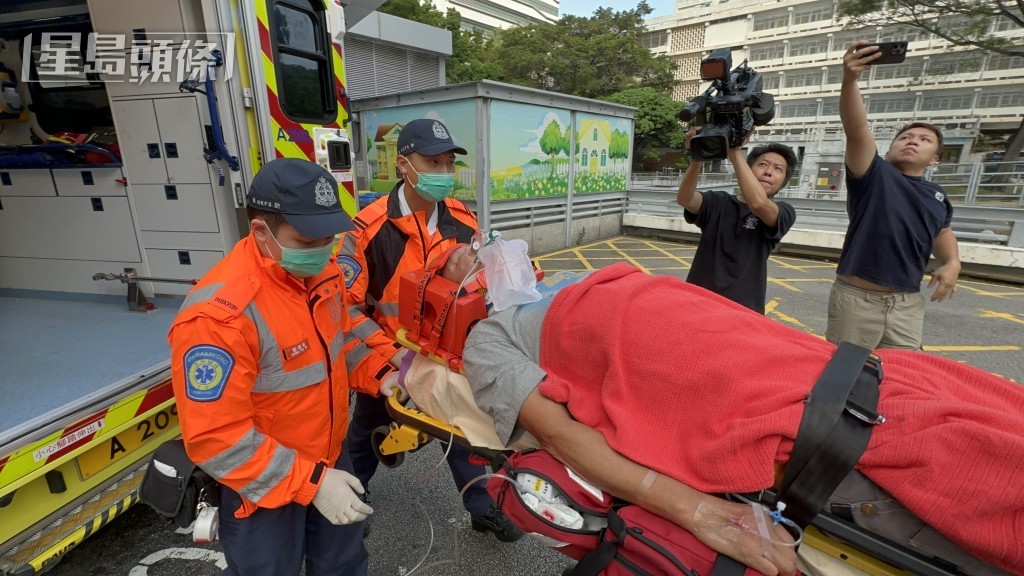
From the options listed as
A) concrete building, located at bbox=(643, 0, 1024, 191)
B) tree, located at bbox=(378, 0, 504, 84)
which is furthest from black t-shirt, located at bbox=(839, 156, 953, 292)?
concrete building, located at bbox=(643, 0, 1024, 191)

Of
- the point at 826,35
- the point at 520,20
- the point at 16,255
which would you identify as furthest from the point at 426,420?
the point at 520,20

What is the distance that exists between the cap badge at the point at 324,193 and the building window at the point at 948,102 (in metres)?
47.3

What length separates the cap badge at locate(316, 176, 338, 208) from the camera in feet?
4.75

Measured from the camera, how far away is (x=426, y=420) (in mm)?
1830

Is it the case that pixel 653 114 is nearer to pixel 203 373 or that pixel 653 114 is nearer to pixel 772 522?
pixel 772 522

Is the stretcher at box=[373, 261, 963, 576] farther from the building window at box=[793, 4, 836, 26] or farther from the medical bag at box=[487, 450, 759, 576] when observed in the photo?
the building window at box=[793, 4, 836, 26]

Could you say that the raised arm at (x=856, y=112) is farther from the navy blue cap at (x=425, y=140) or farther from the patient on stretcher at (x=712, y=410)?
the navy blue cap at (x=425, y=140)

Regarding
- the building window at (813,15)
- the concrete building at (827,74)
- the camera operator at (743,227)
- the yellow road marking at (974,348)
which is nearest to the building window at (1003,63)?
the concrete building at (827,74)

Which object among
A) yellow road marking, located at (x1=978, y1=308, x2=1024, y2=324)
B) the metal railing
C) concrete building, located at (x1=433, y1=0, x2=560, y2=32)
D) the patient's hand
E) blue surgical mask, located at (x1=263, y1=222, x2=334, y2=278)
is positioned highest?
concrete building, located at (x1=433, y1=0, x2=560, y2=32)

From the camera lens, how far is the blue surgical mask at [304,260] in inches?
58.1

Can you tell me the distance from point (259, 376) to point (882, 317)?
3.09m

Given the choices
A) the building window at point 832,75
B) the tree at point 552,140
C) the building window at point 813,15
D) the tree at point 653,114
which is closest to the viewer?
the tree at point 552,140

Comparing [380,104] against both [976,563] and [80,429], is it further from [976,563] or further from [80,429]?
[976,563]

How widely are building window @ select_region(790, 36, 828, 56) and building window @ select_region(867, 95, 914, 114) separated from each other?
6.09 metres
